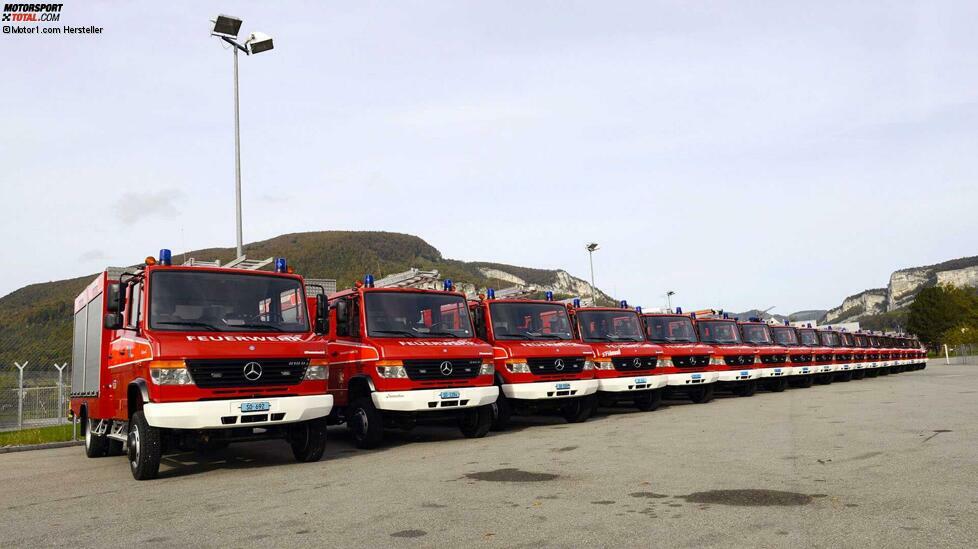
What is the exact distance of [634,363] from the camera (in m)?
15.2

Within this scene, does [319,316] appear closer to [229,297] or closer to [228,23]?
[229,297]

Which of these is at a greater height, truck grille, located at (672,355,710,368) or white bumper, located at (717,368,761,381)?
truck grille, located at (672,355,710,368)

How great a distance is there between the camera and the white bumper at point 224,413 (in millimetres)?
8031

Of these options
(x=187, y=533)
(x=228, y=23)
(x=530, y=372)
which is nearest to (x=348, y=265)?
(x=228, y=23)

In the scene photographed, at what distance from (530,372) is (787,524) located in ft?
25.2

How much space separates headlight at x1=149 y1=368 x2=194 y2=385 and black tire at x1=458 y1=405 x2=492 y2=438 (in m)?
4.78

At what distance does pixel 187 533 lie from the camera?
5672 millimetres

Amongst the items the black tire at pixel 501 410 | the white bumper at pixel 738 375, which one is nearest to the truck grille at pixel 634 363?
the black tire at pixel 501 410

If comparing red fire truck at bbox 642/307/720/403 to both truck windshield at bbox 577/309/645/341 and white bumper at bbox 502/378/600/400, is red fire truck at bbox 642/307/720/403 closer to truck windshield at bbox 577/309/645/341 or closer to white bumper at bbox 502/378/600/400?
truck windshield at bbox 577/309/645/341

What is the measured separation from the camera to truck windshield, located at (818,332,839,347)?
27114 mm

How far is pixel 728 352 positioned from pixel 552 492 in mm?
13468

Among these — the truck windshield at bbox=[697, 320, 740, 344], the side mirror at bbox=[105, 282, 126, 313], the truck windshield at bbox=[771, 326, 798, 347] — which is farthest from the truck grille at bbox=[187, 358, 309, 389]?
the truck windshield at bbox=[771, 326, 798, 347]

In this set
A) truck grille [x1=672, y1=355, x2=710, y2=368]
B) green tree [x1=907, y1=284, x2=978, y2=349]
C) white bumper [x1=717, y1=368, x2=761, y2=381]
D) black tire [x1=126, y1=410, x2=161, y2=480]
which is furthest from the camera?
green tree [x1=907, y1=284, x2=978, y2=349]

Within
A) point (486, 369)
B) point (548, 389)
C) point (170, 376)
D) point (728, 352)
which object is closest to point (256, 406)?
point (170, 376)
